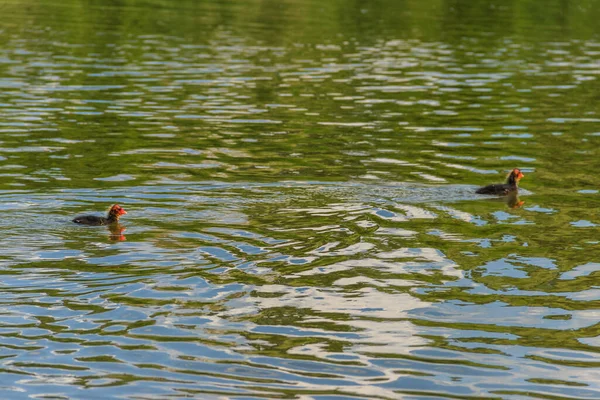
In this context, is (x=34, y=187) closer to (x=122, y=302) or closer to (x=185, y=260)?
(x=185, y=260)

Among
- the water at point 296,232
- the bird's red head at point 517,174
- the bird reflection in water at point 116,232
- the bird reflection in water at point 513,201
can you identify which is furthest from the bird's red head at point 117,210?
the bird's red head at point 517,174

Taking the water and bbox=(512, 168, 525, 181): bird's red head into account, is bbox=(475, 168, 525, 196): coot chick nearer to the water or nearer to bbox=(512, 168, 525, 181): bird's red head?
bbox=(512, 168, 525, 181): bird's red head

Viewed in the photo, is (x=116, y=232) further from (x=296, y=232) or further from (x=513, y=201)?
(x=513, y=201)

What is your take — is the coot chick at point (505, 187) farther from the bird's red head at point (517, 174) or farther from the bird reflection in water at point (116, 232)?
the bird reflection in water at point (116, 232)

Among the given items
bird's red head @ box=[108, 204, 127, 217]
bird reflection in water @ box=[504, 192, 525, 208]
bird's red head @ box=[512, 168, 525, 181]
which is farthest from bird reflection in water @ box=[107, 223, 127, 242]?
bird's red head @ box=[512, 168, 525, 181]

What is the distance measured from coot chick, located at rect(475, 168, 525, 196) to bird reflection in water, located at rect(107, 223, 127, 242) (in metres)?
7.95

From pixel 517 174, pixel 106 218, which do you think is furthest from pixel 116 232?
pixel 517 174

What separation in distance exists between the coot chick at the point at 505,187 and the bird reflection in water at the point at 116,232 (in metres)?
7.95

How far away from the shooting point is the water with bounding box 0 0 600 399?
13.2 metres

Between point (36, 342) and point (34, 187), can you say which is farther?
point (34, 187)

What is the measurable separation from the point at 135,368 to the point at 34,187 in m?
10.4

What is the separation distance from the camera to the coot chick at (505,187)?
74.9 ft

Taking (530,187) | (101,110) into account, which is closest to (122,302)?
(530,187)

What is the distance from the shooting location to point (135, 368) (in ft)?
42.7
